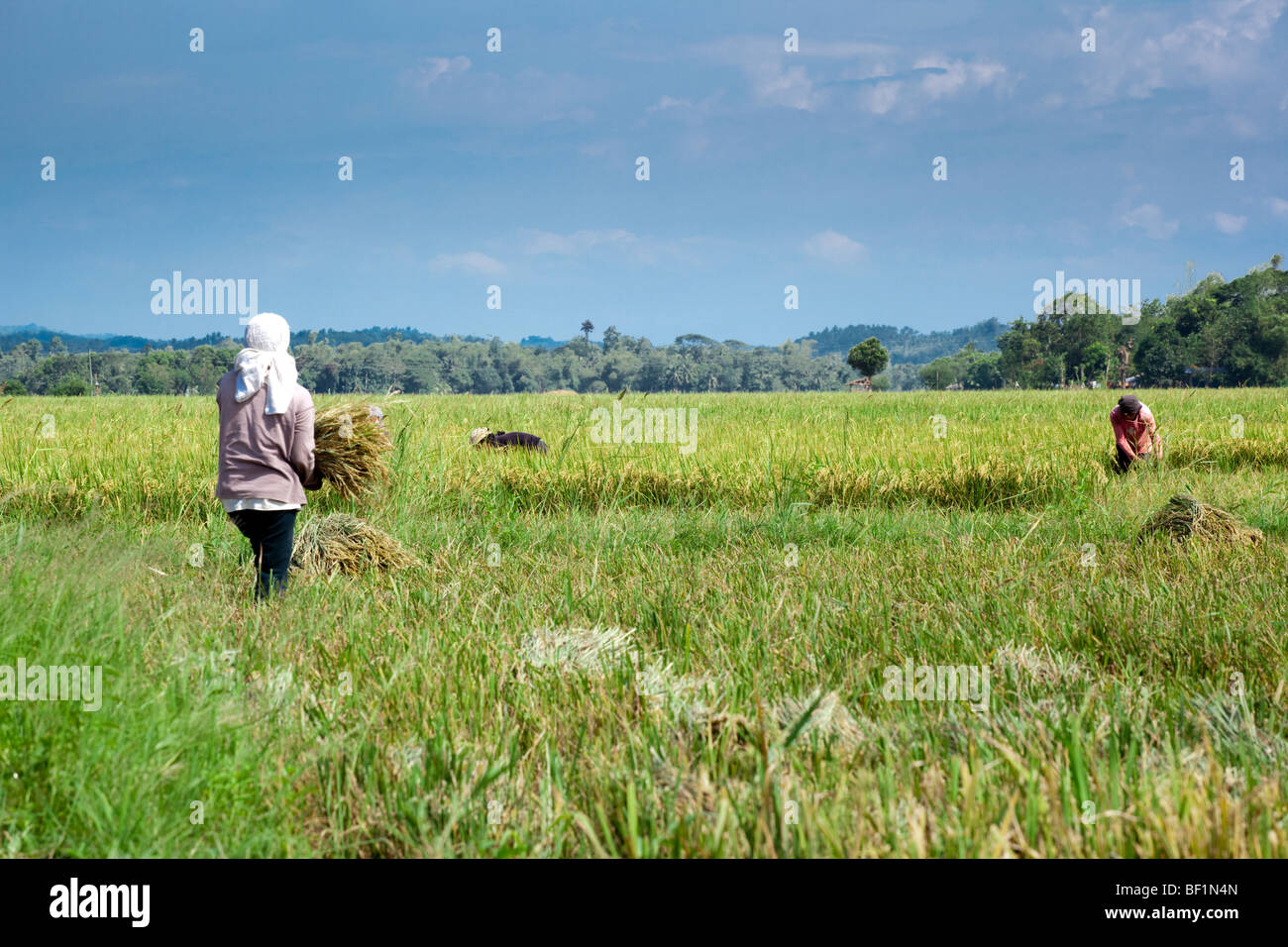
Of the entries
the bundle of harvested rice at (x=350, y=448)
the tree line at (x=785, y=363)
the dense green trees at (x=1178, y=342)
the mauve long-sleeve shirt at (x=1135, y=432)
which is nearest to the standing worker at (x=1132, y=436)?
the mauve long-sleeve shirt at (x=1135, y=432)

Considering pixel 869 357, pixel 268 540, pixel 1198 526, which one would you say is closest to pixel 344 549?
pixel 268 540

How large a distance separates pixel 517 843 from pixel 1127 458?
30.5ft

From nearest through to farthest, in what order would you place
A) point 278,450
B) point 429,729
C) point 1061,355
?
1. point 429,729
2. point 278,450
3. point 1061,355

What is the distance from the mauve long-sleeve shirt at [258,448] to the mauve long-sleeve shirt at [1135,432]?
868 centimetres

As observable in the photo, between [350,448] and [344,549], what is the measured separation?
5.03ft

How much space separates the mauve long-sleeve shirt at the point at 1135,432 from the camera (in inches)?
351

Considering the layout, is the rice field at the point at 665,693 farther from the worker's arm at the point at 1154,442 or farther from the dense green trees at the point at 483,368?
the dense green trees at the point at 483,368

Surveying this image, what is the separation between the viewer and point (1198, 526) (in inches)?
212

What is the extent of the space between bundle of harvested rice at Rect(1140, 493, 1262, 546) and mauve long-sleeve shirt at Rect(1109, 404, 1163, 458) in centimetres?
342

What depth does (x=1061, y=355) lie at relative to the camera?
98.0 meters

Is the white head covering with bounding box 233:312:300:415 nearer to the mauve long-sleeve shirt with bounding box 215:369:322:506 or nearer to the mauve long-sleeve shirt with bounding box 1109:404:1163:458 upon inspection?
the mauve long-sleeve shirt with bounding box 215:369:322:506

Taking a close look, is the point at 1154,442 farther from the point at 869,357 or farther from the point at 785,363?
the point at 785,363
